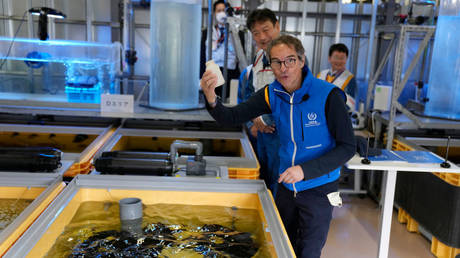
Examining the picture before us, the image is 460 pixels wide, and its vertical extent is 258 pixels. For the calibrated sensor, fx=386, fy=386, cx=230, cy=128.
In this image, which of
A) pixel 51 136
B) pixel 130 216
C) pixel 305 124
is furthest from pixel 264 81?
pixel 51 136

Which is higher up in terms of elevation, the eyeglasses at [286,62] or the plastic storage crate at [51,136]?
the eyeglasses at [286,62]

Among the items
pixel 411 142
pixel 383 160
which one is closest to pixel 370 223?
pixel 411 142

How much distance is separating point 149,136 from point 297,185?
4.82 ft

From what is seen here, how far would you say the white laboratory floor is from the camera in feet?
10.1

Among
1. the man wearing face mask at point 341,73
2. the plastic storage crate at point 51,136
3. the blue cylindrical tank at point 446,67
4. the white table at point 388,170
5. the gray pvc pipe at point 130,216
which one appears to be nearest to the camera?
the gray pvc pipe at point 130,216

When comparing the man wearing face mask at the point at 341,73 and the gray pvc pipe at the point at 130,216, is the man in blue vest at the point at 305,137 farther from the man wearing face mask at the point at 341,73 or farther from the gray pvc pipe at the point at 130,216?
the man wearing face mask at the point at 341,73

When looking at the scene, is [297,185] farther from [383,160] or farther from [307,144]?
[383,160]

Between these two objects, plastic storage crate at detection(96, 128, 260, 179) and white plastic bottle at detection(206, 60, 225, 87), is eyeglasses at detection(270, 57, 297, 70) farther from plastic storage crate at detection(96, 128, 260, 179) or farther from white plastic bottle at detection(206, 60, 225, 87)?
plastic storage crate at detection(96, 128, 260, 179)

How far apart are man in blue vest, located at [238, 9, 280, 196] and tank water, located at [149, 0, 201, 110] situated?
27.8 inches

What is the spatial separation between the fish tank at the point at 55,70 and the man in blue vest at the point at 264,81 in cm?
164

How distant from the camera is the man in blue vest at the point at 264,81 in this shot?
7.54ft

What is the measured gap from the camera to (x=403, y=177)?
3.53 m

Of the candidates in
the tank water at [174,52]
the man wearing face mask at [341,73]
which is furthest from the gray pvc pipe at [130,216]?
the man wearing face mask at [341,73]

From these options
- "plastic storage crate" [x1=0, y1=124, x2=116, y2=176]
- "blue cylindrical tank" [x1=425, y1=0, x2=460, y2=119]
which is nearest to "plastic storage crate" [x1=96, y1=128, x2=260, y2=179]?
"plastic storage crate" [x1=0, y1=124, x2=116, y2=176]
